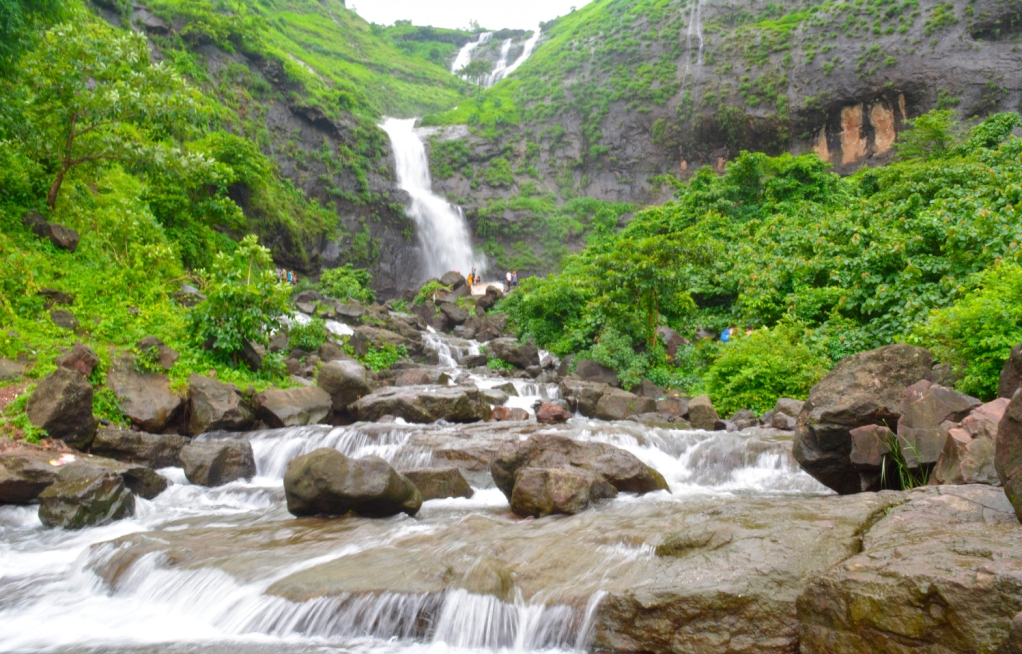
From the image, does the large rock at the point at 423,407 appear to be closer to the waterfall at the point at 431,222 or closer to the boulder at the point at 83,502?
the boulder at the point at 83,502

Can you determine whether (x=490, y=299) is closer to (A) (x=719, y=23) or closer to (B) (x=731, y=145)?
(B) (x=731, y=145)

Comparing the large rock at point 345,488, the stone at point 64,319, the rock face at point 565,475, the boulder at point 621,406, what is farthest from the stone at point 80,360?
the boulder at point 621,406

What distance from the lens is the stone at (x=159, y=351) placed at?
11305 millimetres

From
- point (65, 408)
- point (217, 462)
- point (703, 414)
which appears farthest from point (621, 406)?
point (65, 408)

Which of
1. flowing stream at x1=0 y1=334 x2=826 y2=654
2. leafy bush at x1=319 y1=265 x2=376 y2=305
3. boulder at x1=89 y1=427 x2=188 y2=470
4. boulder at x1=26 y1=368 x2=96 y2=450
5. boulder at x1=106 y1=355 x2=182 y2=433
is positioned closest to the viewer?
flowing stream at x1=0 y1=334 x2=826 y2=654

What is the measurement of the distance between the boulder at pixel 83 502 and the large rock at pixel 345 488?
2020 mm

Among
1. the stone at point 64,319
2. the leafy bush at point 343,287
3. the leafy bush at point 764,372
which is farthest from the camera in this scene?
the leafy bush at point 343,287

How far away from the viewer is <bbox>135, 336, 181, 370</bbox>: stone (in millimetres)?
11305

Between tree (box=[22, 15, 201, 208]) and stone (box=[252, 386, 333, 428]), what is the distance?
6648mm

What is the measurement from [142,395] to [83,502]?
413 centimetres

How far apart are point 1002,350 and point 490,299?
22.2 metres

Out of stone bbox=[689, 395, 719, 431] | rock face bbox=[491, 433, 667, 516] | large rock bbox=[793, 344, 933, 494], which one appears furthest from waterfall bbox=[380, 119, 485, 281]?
large rock bbox=[793, 344, 933, 494]

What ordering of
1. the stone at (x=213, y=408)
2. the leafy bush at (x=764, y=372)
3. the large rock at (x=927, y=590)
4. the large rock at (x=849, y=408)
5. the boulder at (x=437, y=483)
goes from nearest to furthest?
1. the large rock at (x=927, y=590)
2. the large rock at (x=849, y=408)
3. the boulder at (x=437, y=483)
4. the stone at (x=213, y=408)
5. the leafy bush at (x=764, y=372)

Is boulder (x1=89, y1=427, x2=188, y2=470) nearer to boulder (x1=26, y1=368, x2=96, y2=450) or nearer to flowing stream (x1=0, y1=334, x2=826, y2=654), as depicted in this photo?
boulder (x1=26, y1=368, x2=96, y2=450)
